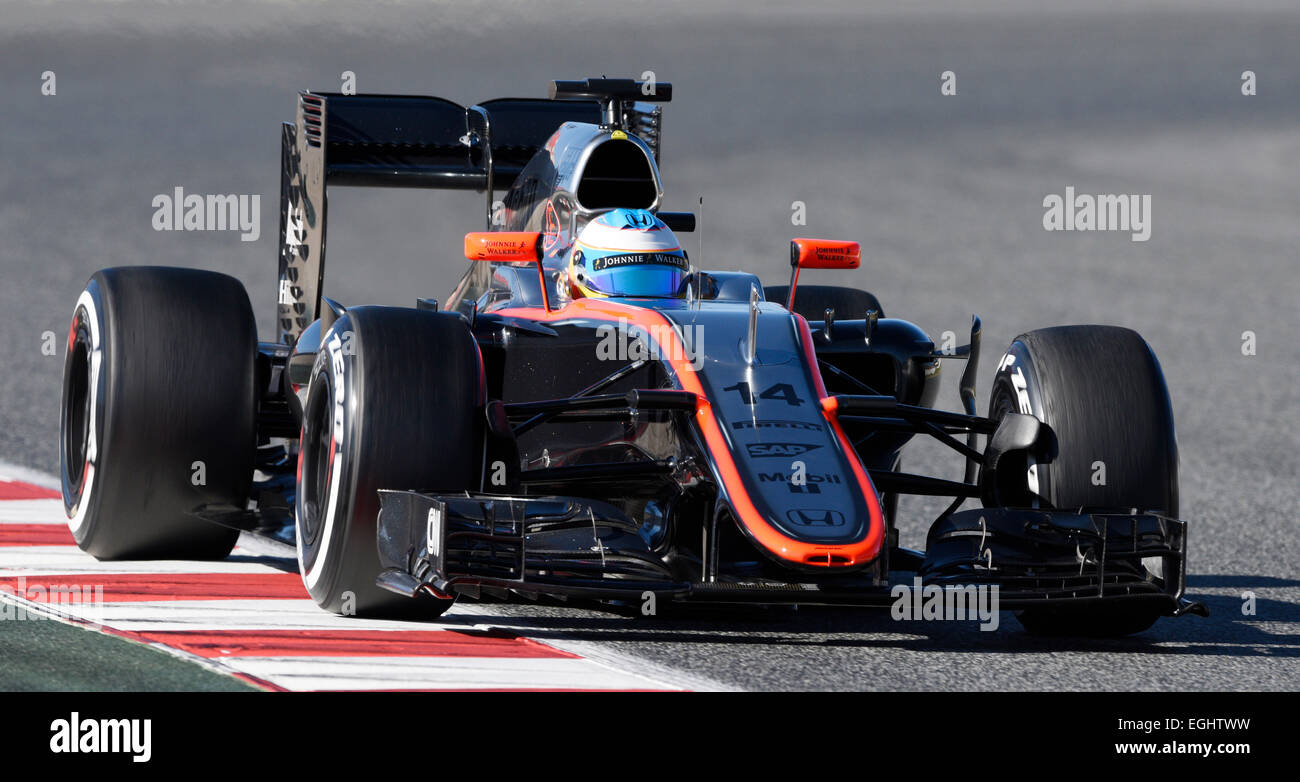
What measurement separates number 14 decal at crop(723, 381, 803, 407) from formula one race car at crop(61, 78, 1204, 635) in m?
0.01

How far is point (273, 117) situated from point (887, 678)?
27.8 metres

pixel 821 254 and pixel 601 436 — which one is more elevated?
pixel 821 254

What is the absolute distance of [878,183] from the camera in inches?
1085

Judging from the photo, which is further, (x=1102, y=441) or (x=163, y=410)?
(x=163, y=410)

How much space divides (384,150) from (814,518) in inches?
156

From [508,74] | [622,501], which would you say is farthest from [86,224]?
[622,501]

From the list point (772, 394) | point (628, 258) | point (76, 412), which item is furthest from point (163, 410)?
point (772, 394)

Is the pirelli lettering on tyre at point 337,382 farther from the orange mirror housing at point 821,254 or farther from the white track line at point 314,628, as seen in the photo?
the orange mirror housing at point 821,254

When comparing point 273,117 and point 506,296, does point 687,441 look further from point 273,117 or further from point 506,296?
point 273,117

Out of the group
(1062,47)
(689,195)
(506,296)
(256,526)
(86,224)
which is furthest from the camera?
(1062,47)

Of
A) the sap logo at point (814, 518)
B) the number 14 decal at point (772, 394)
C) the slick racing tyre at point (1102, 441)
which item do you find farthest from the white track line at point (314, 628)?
the slick racing tyre at point (1102, 441)

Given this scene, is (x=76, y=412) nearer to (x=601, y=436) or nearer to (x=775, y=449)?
(x=601, y=436)

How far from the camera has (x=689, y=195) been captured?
87.2ft

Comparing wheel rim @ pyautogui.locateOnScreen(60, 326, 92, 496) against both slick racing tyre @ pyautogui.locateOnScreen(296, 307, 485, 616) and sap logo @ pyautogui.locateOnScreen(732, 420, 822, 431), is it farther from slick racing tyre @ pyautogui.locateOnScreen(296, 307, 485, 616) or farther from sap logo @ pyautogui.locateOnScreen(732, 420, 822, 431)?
sap logo @ pyautogui.locateOnScreen(732, 420, 822, 431)
